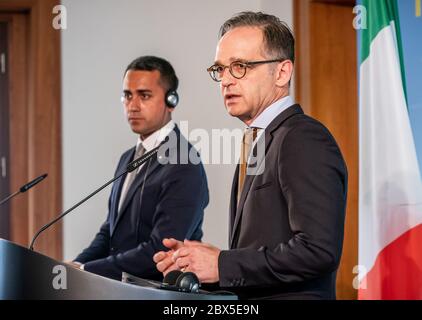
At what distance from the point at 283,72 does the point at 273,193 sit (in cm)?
36

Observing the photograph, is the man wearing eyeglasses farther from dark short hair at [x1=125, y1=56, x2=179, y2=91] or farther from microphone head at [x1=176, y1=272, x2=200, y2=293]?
dark short hair at [x1=125, y1=56, x2=179, y2=91]

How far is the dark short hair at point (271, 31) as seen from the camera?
1904 mm

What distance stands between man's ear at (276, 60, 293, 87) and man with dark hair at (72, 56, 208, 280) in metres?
0.83

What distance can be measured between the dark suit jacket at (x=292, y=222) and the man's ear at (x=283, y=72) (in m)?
0.14

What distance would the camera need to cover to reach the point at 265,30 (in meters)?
1.90

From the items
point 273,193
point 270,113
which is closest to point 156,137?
point 270,113

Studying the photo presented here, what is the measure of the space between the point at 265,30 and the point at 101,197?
94.6 inches

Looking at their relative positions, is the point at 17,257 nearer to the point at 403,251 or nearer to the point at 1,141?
the point at 403,251

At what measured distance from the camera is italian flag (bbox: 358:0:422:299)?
8.83ft

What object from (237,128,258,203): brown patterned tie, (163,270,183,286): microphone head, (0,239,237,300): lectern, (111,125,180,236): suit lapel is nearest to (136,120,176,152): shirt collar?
(111,125,180,236): suit lapel

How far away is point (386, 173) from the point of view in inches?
110

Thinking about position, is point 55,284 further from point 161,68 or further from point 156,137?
point 161,68

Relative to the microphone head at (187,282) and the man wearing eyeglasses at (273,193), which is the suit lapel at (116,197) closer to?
the man wearing eyeglasses at (273,193)
